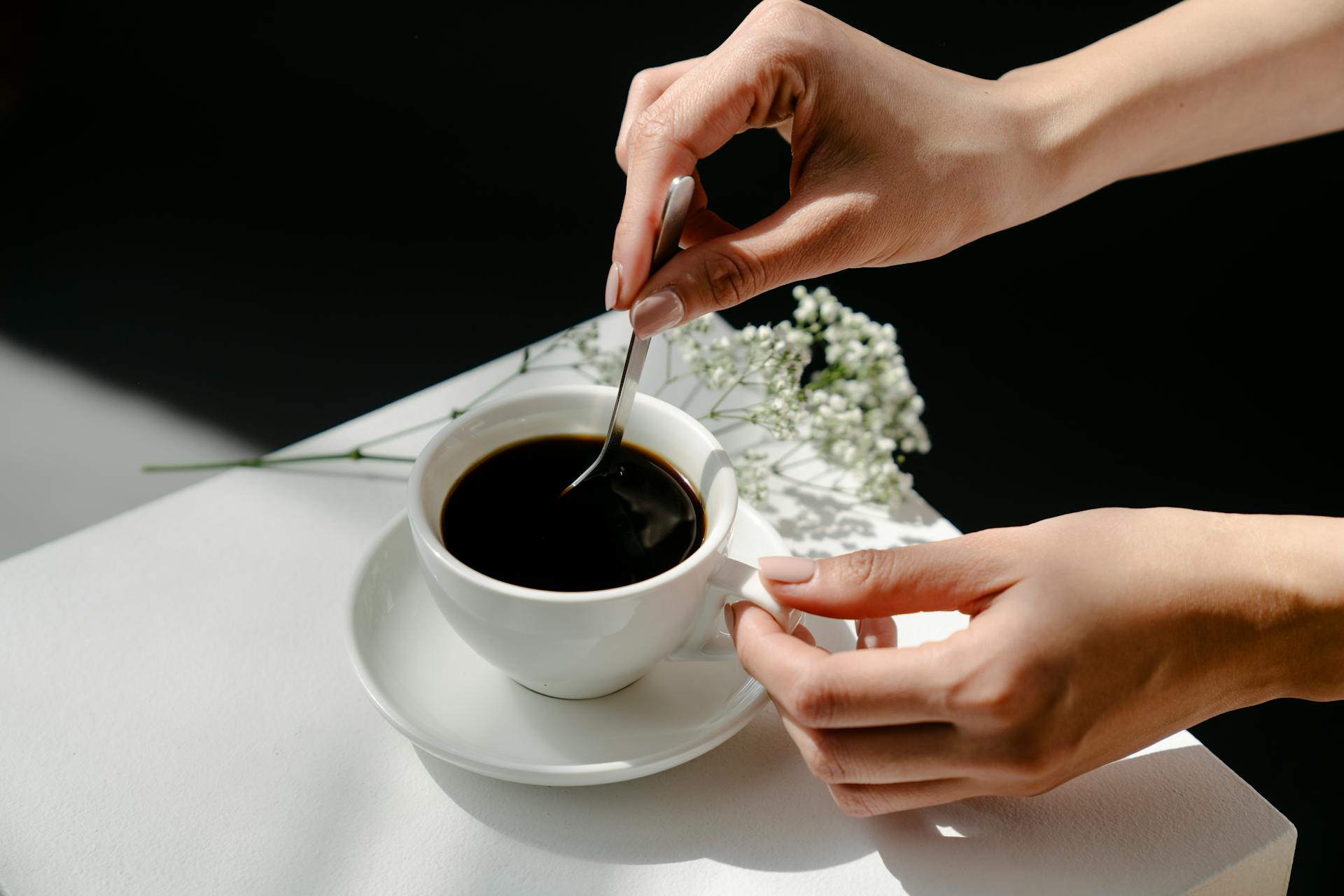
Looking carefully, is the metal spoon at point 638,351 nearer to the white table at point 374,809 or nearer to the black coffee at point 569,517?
the black coffee at point 569,517

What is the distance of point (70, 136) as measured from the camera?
290cm

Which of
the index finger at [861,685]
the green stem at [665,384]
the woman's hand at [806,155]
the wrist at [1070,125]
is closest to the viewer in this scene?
the index finger at [861,685]

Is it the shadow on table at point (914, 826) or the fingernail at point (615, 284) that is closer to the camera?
the shadow on table at point (914, 826)

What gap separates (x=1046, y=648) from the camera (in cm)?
88

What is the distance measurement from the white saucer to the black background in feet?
4.21

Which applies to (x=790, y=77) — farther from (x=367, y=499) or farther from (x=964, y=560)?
(x=367, y=499)

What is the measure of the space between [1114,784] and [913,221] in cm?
62

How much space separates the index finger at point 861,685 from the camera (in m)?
0.87

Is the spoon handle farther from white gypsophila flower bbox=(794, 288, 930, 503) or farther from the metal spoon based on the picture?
white gypsophila flower bbox=(794, 288, 930, 503)

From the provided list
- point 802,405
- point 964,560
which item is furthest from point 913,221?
→ point 964,560

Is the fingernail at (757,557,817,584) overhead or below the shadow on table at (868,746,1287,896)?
overhead

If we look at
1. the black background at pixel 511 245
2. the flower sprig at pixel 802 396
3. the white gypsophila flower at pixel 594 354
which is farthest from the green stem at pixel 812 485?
the black background at pixel 511 245

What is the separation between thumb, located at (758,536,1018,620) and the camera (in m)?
0.93

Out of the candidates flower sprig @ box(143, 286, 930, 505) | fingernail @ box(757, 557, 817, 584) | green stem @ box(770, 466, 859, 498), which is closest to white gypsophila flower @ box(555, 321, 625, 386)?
flower sprig @ box(143, 286, 930, 505)
